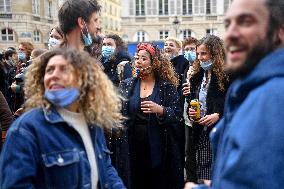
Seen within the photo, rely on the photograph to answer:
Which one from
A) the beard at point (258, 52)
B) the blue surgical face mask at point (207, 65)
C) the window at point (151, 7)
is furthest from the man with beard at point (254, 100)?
the window at point (151, 7)

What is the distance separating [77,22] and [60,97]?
41.0 inches

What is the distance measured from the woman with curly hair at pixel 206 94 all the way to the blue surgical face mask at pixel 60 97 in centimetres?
257

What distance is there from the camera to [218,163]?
5.75 ft

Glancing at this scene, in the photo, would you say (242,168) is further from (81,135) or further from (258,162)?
(81,135)

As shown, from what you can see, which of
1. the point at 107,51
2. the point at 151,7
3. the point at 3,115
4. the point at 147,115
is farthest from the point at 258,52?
the point at 151,7

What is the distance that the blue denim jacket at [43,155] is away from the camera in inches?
86.7

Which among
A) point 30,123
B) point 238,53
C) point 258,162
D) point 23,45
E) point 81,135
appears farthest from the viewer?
point 23,45

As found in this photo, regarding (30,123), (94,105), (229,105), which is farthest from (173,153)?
(229,105)

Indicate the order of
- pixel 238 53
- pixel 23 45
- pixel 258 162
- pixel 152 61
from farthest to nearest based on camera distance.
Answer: pixel 23 45 → pixel 152 61 → pixel 238 53 → pixel 258 162

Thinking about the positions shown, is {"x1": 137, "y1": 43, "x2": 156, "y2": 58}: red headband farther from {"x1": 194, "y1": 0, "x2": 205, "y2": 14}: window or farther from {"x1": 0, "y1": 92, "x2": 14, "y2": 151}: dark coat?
{"x1": 194, "y1": 0, "x2": 205, "y2": 14}: window

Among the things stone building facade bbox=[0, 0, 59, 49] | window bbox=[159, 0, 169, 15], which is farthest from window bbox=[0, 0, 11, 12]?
window bbox=[159, 0, 169, 15]

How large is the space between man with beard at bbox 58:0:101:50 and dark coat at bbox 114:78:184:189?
1477 mm

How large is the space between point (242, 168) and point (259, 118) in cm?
20

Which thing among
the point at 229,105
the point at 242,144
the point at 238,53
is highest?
the point at 238,53
